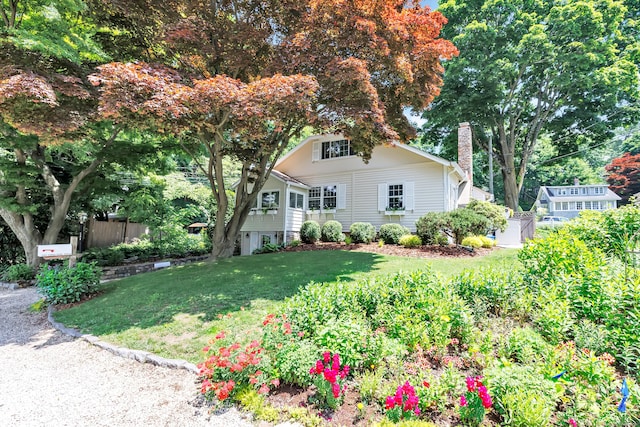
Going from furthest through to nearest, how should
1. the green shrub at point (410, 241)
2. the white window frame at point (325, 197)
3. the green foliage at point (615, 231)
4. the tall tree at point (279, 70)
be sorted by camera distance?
the white window frame at point (325, 197), the green shrub at point (410, 241), the tall tree at point (279, 70), the green foliage at point (615, 231)

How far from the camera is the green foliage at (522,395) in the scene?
7.37 feet

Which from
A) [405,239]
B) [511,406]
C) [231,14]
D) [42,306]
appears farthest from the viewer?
[405,239]

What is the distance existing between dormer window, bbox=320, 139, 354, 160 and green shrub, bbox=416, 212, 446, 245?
20.0 ft

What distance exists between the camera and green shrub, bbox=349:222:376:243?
43.5ft

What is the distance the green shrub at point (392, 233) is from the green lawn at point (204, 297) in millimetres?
2472

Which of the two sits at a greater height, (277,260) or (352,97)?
(352,97)

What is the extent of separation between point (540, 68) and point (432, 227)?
53.0 feet

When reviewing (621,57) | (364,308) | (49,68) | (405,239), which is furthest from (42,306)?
(621,57)

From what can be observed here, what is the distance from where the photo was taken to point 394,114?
10594 mm

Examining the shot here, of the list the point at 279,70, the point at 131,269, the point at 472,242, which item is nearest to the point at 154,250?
the point at 131,269

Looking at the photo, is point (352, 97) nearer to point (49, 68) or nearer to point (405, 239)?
point (405, 239)

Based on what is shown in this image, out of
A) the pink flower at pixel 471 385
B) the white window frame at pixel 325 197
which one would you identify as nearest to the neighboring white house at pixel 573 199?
the white window frame at pixel 325 197

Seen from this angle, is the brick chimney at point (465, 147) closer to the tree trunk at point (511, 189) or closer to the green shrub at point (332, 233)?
the tree trunk at point (511, 189)

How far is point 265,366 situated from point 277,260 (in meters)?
7.14
